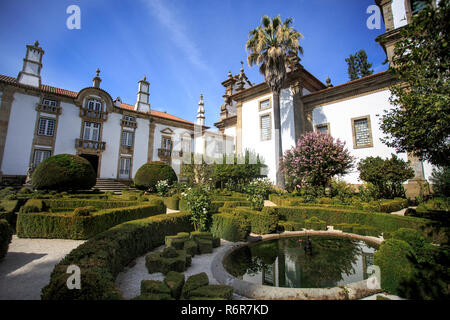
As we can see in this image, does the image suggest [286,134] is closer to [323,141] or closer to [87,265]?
[323,141]

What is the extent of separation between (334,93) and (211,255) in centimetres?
1762

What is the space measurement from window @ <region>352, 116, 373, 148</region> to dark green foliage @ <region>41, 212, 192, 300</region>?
1506 centimetres

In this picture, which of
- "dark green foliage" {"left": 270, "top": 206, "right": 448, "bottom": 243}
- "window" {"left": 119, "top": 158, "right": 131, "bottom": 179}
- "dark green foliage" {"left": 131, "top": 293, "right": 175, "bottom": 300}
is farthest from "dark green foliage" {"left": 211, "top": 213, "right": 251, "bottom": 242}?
"window" {"left": 119, "top": 158, "right": 131, "bottom": 179}

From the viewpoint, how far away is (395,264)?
3.46 m

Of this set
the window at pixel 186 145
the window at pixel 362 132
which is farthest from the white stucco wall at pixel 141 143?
the window at pixel 362 132

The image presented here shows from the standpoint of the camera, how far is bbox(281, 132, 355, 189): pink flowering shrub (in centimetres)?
1376

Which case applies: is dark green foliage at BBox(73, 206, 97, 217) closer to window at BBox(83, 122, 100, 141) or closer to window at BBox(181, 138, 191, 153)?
window at BBox(83, 122, 100, 141)

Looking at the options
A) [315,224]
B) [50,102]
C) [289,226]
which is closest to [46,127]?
[50,102]

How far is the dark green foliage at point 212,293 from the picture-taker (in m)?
2.90

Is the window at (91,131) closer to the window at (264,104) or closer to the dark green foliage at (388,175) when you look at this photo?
the window at (264,104)

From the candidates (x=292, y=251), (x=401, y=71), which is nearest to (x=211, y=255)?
(x=292, y=251)

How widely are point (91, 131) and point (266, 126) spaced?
1813 cm

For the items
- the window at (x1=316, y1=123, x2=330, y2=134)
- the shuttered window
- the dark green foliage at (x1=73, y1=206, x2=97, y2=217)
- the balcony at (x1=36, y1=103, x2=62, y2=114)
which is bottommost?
the dark green foliage at (x1=73, y1=206, x2=97, y2=217)

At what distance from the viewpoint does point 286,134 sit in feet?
64.7
